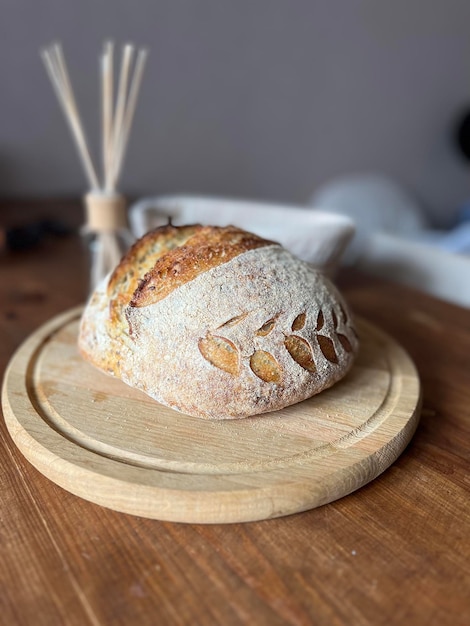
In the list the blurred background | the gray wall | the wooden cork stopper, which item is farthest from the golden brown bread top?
the gray wall

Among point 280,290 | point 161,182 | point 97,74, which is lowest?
point 161,182

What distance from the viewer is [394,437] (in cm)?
57

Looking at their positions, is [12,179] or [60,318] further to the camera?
[12,179]

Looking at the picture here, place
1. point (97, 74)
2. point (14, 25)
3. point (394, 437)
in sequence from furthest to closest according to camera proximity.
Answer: point (97, 74), point (14, 25), point (394, 437)

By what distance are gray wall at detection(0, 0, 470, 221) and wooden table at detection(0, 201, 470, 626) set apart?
1777 millimetres

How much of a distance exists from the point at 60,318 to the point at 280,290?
0.42 m

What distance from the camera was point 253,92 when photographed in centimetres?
252

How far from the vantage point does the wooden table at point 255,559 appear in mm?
398

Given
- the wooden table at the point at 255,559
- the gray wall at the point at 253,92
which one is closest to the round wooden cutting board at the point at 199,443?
the wooden table at the point at 255,559

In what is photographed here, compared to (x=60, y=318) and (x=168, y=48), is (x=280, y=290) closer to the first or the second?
(x=60, y=318)

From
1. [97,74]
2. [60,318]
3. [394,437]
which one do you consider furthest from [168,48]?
[394,437]

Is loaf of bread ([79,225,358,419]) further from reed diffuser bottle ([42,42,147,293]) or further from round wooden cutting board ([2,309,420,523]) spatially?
reed diffuser bottle ([42,42,147,293])

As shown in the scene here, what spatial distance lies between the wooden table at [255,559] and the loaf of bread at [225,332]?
14cm

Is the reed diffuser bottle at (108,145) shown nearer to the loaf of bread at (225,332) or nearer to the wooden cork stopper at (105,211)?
the wooden cork stopper at (105,211)
